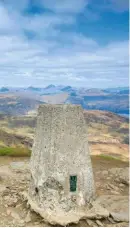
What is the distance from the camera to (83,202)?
17.3m

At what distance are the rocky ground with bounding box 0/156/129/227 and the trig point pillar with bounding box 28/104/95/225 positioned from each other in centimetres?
76

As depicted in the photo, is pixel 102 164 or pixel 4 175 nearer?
pixel 4 175

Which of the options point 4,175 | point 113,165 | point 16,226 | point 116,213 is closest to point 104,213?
point 116,213

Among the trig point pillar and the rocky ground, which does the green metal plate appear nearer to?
the trig point pillar

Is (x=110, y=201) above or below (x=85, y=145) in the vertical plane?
below

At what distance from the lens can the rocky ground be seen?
17.0 m

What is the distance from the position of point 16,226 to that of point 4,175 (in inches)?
354

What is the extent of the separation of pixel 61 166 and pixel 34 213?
107 inches

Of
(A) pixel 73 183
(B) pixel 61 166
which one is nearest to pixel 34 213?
(A) pixel 73 183

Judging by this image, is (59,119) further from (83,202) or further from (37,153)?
(83,202)

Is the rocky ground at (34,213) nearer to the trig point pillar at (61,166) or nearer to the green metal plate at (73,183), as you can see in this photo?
the trig point pillar at (61,166)

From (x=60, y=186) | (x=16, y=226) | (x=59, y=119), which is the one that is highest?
(x=59, y=119)

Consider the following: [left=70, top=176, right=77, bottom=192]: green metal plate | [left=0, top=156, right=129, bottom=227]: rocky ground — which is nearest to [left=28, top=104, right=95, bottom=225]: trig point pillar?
[left=70, top=176, right=77, bottom=192]: green metal plate

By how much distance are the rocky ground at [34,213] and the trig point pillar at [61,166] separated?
76cm
